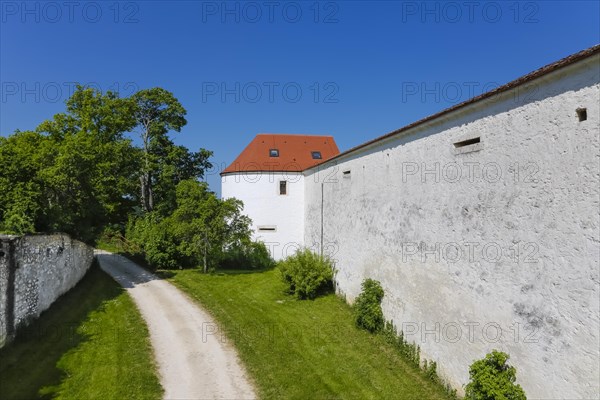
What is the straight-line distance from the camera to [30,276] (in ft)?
35.0

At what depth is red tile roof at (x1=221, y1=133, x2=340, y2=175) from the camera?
24.9m

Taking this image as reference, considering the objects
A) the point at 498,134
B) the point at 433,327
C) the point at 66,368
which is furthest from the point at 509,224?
the point at 66,368

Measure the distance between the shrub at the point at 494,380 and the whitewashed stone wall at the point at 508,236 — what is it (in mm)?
192

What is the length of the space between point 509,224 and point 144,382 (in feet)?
27.7

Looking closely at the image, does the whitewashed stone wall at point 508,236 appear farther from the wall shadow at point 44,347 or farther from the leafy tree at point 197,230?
the leafy tree at point 197,230

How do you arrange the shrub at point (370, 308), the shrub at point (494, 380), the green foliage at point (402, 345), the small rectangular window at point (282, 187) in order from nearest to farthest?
1. the shrub at point (494, 380)
2. the green foliage at point (402, 345)
3. the shrub at point (370, 308)
4. the small rectangular window at point (282, 187)

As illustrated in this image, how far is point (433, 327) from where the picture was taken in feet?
30.6

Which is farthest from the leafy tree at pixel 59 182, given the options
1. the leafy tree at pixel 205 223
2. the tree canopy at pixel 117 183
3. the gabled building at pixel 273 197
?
the gabled building at pixel 273 197

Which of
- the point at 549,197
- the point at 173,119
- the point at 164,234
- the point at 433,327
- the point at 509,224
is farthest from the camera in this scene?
the point at 173,119

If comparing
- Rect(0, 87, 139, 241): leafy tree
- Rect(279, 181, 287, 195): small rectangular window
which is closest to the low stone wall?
Rect(0, 87, 139, 241): leafy tree

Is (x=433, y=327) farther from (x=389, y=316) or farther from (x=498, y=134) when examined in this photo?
(x=498, y=134)

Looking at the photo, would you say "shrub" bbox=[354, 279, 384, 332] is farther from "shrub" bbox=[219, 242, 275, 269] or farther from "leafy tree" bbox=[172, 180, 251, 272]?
"shrub" bbox=[219, 242, 275, 269]

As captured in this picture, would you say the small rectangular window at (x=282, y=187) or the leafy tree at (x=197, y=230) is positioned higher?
the small rectangular window at (x=282, y=187)

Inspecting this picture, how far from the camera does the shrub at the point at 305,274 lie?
16141 millimetres
